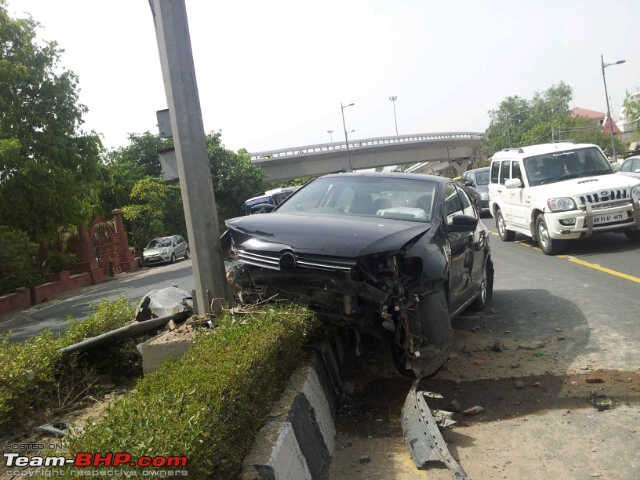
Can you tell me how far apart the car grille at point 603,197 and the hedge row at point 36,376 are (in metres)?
8.63

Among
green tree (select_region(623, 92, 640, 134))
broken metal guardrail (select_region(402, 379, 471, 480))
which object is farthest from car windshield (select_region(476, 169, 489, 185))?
green tree (select_region(623, 92, 640, 134))

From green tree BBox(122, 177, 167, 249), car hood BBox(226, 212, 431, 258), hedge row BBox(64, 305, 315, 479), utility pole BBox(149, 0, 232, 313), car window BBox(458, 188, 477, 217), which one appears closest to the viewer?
hedge row BBox(64, 305, 315, 479)

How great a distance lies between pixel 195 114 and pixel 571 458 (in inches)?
161

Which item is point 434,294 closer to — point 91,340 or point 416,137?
point 91,340

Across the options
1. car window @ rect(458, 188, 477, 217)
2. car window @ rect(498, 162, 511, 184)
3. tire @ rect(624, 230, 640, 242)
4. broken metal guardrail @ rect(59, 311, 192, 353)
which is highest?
car window @ rect(498, 162, 511, 184)

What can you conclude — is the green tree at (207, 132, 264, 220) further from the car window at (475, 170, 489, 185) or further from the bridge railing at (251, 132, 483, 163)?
the car window at (475, 170, 489, 185)

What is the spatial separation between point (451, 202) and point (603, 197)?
224 inches

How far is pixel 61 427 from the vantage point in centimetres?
422

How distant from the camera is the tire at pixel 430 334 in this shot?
4.83m

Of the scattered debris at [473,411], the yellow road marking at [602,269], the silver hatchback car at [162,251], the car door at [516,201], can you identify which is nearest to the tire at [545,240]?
the yellow road marking at [602,269]

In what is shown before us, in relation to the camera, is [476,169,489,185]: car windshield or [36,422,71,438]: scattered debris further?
[476,169,489,185]: car windshield

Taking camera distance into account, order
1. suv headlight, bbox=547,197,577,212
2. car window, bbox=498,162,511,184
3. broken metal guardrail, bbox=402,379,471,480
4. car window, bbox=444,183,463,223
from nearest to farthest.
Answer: broken metal guardrail, bbox=402,379,471,480, car window, bbox=444,183,463,223, suv headlight, bbox=547,197,577,212, car window, bbox=498,162,511,184

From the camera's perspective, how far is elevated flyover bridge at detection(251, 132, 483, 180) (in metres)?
56.5

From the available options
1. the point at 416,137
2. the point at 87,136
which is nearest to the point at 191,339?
the point at 87,136
